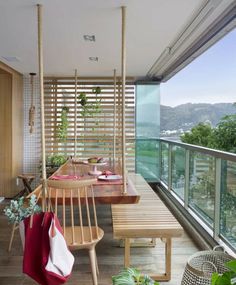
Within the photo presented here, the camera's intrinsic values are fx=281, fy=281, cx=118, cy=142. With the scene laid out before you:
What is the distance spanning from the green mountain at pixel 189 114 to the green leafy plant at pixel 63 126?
2097 mm

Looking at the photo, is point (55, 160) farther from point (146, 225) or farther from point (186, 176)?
point (146, 225)

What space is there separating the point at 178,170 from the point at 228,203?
185 centimetres

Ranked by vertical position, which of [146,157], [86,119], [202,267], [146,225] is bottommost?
[202,267]

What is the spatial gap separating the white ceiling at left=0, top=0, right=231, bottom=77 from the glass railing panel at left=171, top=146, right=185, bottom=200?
59.8 inches

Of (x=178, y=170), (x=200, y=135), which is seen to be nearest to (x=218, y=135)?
(x=200, y=135)

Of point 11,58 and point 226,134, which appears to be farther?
point 226,134

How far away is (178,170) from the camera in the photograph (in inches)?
177

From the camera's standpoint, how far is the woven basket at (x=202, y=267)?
1854 millimetres

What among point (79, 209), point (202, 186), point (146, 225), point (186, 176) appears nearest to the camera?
point (79, 209)

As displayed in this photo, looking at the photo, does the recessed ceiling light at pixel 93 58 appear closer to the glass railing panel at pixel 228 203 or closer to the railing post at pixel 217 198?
the railing post at pixel 217 198

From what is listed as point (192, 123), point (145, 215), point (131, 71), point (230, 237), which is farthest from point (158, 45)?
point (192, 123)

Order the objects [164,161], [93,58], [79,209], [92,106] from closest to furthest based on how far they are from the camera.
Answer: [79,209], [93,58], [164,161], [92,106]

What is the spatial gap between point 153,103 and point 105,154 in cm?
153

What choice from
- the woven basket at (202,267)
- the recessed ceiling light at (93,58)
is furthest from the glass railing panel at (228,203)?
the recessed ceiling light at (93,58)
